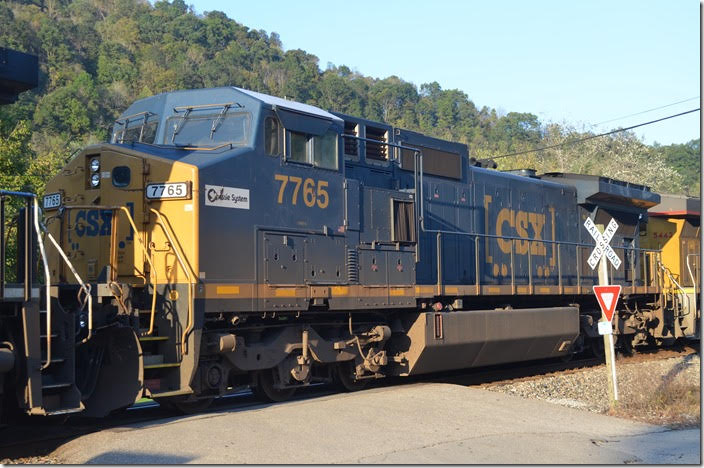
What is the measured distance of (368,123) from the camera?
12.0 m

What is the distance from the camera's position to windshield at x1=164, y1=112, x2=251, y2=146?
9766 millimetres

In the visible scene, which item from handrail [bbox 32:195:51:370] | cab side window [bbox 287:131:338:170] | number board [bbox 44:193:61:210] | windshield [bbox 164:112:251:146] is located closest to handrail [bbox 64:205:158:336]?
handrail [bbox 32:195:51:370]

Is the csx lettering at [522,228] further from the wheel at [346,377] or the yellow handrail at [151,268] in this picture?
the yellow handrail at [151,268]

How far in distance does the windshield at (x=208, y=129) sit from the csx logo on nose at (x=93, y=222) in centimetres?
134

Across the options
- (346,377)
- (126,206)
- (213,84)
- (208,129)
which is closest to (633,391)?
(346,377)

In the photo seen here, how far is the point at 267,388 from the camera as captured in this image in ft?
33.7

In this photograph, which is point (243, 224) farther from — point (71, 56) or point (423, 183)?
point (71, 56)

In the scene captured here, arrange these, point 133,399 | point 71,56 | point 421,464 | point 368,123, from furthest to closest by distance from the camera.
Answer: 1. point 71,56
2. point 368,123
3. point 133,399
4. point 421,464

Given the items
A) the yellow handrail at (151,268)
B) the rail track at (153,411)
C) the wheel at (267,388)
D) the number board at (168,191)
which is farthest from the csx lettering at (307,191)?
the rail track at (153,411)

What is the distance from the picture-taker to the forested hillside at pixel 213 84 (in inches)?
2330

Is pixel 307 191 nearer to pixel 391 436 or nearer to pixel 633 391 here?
pixel 391 436

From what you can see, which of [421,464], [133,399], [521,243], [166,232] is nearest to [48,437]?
[133,399]

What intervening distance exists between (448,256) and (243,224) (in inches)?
193

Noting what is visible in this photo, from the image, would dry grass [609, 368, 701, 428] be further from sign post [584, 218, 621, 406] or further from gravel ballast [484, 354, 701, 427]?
sign post [584, 218, 621, 406]
